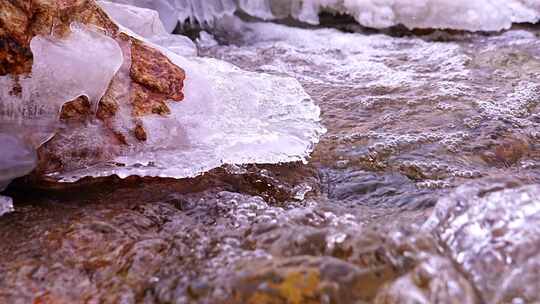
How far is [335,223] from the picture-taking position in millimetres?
1663

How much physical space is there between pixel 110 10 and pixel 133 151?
124 cm

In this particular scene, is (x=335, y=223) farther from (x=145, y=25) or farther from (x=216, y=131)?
(x=145, y=25)

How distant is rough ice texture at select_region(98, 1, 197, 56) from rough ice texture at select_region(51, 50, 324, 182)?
26.2 inches

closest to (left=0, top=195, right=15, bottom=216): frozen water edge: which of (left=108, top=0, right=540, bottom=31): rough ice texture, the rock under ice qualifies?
the rock under ice

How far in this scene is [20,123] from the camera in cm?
204

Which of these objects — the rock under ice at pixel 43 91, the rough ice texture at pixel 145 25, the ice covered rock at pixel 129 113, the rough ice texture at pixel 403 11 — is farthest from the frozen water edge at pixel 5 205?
the rough ice texture at pixel 403 11

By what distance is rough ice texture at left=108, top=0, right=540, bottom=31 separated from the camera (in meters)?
5.19

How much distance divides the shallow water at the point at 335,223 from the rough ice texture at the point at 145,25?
1.13 m

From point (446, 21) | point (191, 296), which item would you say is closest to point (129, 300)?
point (191, 296)

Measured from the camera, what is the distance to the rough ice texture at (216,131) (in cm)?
220

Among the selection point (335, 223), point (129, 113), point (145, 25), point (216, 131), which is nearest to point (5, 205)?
point (129, 113)

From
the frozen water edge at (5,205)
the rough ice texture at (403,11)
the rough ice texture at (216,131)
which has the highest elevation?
the rough ice texture at (403,11)

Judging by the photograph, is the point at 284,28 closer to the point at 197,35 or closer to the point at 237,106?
the point at 197,35

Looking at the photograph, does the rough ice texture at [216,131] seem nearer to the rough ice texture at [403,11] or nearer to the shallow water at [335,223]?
the shallow water at [335,223]
